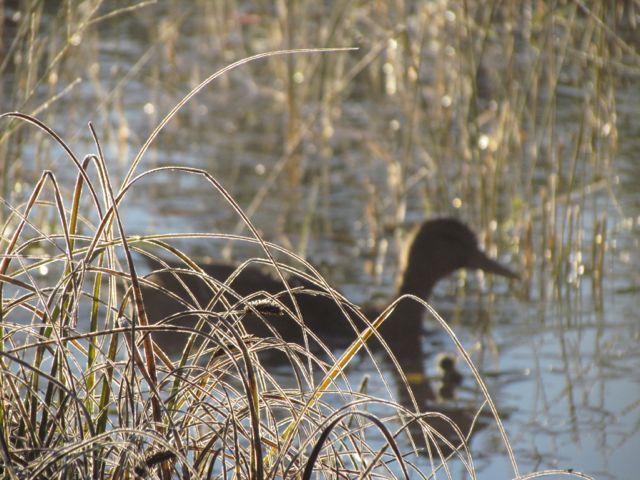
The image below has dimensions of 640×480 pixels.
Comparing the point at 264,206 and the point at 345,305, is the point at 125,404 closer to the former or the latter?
the point at 345,305

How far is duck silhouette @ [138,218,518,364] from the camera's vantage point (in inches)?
257

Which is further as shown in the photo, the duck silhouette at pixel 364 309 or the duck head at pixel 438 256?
the duck head at pixel 438 256

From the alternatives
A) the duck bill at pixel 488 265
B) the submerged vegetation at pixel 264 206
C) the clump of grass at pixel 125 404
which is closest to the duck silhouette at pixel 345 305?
the duck bill at pixel 488 265

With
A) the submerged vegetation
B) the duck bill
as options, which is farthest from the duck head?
the submerged vegetation

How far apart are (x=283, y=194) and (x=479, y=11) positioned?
2.16 meters

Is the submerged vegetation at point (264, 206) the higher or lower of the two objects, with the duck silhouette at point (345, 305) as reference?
higher

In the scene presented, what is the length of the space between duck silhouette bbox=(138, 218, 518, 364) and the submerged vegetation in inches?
5.9

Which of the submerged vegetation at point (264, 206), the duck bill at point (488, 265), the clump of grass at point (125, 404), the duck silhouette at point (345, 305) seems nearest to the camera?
the clump of grass at point (125, 404)

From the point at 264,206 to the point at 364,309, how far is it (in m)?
2.01

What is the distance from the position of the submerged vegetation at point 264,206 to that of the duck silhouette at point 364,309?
151 millimetres

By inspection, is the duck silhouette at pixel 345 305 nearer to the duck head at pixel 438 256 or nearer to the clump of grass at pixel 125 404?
the duck head at pixel 438 256

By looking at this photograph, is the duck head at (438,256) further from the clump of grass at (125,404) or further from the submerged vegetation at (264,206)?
the clump of grass at (125,404)

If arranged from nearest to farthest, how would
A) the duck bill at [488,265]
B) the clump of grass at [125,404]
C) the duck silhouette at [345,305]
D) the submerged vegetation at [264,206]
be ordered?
the clump of grass at [125,404]
the submerged vegetation at [264,206]
the duck silhouette at [345,305]
the duck bill at [488,265]

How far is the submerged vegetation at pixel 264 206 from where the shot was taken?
281 cm
